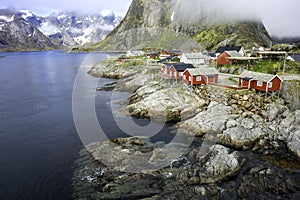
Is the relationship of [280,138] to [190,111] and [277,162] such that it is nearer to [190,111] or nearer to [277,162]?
[277,162]

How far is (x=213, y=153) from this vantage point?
81.0 feet

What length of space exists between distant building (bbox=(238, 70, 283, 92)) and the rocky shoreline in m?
1.52

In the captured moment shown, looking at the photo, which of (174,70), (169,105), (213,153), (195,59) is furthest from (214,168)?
(195,59)

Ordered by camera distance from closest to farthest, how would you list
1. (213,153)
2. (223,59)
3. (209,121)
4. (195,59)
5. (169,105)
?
(213,153) < (209,121) < (169,105) < (223,59) < (195,59)

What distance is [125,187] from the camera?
20781 millimetres

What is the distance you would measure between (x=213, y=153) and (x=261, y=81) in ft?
64.2

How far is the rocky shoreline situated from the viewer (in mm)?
20172

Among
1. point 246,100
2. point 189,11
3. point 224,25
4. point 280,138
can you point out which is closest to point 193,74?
point 246,100

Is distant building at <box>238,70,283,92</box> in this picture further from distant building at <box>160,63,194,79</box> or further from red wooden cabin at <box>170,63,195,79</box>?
distant building at <box>160,63,194,79</box>

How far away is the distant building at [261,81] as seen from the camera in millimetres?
36344

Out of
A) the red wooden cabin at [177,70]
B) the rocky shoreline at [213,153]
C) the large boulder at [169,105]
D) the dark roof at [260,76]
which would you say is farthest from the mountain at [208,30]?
the rocky shoreline at [213,153]

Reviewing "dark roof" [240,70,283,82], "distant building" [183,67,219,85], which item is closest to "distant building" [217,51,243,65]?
"distant building" [183,67,219,85]

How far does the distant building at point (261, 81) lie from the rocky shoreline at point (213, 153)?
152 cm

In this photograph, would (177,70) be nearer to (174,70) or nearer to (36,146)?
(174,70)
